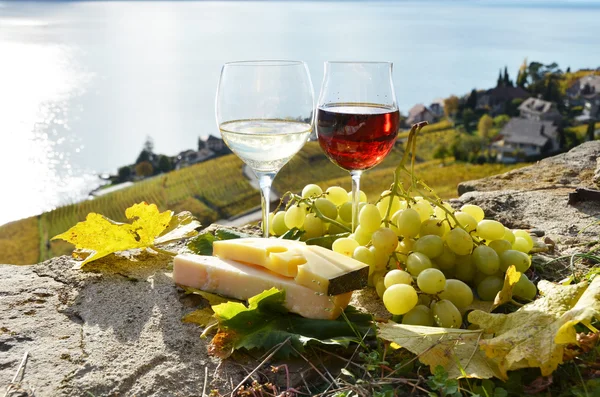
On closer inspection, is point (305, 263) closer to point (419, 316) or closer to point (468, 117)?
point (419, 316)

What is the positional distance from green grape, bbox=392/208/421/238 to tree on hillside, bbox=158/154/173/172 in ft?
112

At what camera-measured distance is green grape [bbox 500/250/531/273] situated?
4.47 feet

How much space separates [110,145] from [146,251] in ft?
144

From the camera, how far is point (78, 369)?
110 centimetres

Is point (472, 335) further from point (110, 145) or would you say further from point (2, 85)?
point (2, 85)

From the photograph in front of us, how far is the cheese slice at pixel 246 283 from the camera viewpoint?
1210mm

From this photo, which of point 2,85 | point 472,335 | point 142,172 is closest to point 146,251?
point 472,335

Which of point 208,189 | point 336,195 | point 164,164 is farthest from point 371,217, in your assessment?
point 164,164

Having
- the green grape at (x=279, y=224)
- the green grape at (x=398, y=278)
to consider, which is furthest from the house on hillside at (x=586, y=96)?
the green grape at (x=398, y=278)

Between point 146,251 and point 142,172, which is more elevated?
point 146,251

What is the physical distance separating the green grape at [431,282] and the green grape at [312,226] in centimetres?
51

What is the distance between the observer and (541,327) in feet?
3.31

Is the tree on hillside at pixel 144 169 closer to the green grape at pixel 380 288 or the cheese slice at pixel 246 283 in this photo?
the cheese slice at pixel 246 283

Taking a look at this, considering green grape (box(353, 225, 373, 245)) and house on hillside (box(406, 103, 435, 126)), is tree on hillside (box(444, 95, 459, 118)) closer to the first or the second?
house on hillside (box(406, 103, 435, 126))
